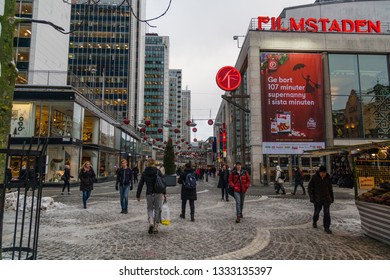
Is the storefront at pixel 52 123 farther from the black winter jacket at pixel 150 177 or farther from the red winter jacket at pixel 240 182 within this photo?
the red winter jacket at pixel 240 182

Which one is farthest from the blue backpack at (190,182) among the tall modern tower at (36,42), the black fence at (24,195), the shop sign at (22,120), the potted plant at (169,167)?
the tall modern tower at (36,42)

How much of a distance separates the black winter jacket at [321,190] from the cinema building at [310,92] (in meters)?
16.8

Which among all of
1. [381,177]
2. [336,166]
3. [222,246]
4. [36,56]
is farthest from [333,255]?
[36,56]

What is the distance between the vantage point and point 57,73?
24.0 meters

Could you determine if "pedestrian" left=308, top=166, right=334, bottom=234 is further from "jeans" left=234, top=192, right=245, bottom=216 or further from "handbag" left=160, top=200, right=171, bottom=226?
"handbag" left=160, top=200, right=171, bottom=226

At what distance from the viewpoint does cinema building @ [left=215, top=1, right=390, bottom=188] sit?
24547 millimetres

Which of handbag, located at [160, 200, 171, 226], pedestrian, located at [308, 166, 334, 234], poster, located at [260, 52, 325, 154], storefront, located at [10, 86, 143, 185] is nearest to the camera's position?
handbag, located at [160, 200, 171, 226]

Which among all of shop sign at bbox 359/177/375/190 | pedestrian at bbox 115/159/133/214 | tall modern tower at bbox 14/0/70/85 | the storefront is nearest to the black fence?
pedestrian at bbox 115/159/133/214

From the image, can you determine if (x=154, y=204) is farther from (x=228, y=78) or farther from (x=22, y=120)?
(x=22, y=120)

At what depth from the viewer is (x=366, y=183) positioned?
7.20 metres

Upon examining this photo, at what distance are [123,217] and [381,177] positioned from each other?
801cm

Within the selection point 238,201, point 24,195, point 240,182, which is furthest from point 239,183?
point 24,195
